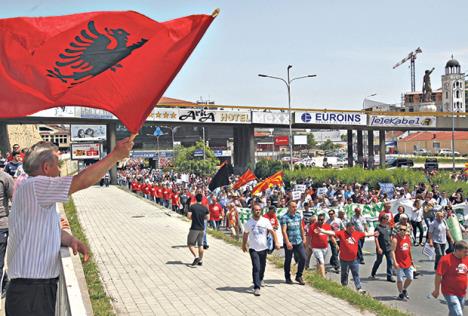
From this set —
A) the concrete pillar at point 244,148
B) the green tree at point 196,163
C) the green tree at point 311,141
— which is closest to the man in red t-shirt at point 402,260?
the concrete pillar at point 244,148

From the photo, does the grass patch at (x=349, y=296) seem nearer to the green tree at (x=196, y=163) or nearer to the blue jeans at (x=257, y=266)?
the blue jeans at (x=257, y=266)

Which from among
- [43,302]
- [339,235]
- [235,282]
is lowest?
[235,282]

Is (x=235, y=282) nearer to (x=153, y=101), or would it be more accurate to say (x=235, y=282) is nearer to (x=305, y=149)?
(x=153, y=101)

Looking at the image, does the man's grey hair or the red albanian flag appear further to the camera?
the red albanian flag

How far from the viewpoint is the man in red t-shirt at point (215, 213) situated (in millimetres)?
21109

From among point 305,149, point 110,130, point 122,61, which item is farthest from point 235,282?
point 305,149

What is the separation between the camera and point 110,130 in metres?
45.6

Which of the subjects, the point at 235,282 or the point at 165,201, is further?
the point at 165,201

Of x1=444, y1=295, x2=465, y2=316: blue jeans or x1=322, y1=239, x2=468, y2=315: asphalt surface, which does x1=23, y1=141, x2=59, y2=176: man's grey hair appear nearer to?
x1=444, y1=295, x2=465, y2=316: blue jeans

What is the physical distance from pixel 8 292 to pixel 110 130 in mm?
42847

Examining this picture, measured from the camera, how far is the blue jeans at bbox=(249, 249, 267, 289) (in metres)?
10.1

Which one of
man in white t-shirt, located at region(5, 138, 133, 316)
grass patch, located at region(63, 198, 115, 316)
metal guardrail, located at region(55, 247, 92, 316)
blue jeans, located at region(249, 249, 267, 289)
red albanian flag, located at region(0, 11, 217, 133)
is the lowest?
grass patch, located at region(63, 198, 115, 316)

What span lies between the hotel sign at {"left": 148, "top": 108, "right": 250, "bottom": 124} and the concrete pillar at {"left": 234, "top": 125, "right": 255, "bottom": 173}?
313cm

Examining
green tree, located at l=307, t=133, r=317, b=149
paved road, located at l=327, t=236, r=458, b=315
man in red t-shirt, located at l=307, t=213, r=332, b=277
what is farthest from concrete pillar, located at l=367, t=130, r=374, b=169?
green tree, located at l=307, t=133, r=317, b=149
